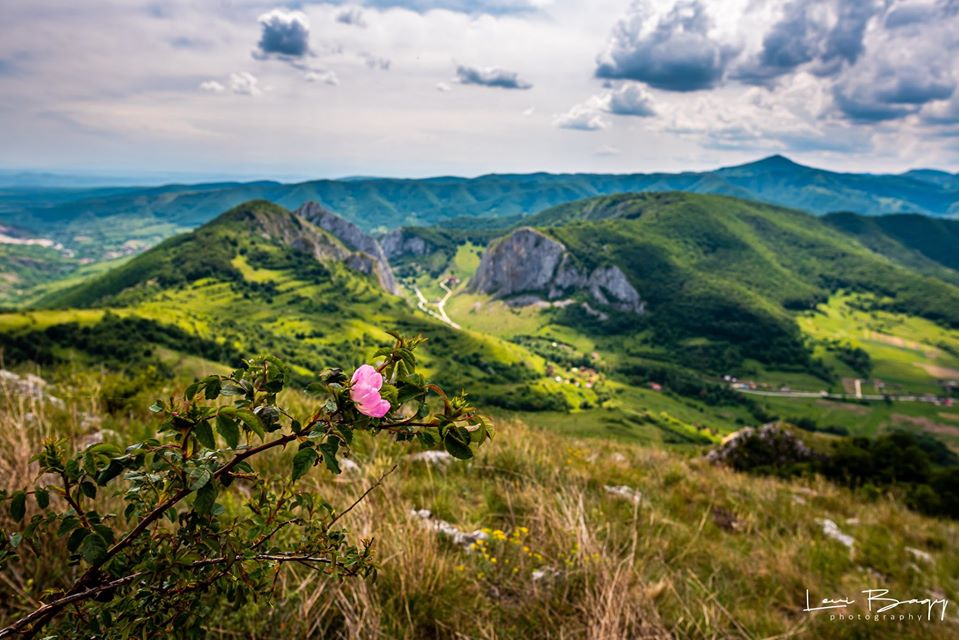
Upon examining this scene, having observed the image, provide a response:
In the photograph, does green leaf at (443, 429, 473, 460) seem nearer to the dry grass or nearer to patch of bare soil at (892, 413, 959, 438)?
the dry grass

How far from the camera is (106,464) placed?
4.75 feet

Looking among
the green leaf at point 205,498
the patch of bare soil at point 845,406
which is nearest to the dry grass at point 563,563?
the green leaf at point 205,498

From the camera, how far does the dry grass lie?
3.16 metres

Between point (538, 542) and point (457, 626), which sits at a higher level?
point (457, 626)

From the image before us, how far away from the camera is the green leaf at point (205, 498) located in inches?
53.5

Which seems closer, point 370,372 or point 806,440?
point 370,372

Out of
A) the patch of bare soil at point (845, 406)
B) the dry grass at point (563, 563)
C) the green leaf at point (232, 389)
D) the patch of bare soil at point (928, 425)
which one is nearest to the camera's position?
the green leaf at point (232, 389)

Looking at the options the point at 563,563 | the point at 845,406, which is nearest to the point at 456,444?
the point at 563,563

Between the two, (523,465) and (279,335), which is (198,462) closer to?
(523,465)

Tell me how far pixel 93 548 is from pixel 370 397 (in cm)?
93

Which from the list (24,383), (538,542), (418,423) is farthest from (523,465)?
(24,383)

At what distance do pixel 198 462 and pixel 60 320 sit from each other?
528 ft

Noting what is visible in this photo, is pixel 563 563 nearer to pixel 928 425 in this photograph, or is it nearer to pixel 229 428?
pixel 229 428

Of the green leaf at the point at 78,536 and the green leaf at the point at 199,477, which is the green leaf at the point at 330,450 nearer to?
the green leaf at the point at 199,477
